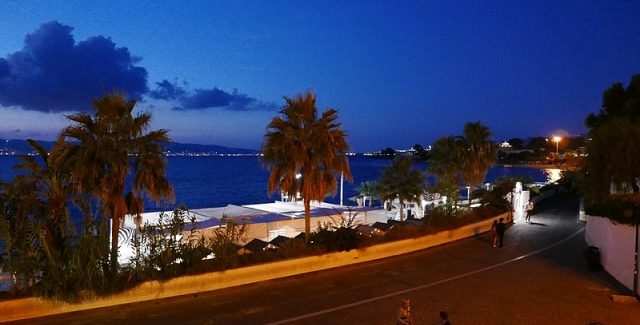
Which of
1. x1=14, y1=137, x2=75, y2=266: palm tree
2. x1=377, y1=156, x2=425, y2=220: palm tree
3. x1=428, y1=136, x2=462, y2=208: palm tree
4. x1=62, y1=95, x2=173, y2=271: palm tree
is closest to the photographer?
Answer: x1=14, y1=137, x2=75, y2=266: palm tree

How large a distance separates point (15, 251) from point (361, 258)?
9824 mm

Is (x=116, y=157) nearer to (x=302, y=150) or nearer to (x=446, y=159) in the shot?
(x=302, y=150)

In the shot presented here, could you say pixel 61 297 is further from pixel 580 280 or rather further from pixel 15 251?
pixel 580 280

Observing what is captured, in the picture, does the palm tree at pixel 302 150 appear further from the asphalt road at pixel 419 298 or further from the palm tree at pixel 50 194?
the palm tree at pixel 50 194

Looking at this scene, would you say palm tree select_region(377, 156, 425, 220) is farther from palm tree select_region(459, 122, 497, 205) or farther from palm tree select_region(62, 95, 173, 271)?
palm tree select_region(62, 95, 173, 271)

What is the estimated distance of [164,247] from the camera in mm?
11625

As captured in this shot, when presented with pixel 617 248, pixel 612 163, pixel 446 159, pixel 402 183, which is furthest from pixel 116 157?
pixel 446 159

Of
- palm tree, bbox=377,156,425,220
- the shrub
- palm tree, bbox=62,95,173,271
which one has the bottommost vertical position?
the shrub

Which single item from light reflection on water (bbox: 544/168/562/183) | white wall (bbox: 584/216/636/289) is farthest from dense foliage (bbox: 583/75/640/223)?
light reflection on water (bbox: 544/168/562/183)

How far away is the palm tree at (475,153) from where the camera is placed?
35781 mm

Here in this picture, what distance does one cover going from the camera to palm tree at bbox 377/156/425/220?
96.7 feet

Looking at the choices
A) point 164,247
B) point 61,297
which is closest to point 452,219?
point 164,247

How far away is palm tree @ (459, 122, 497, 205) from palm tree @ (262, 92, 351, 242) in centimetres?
2141

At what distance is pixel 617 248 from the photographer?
15.0m
